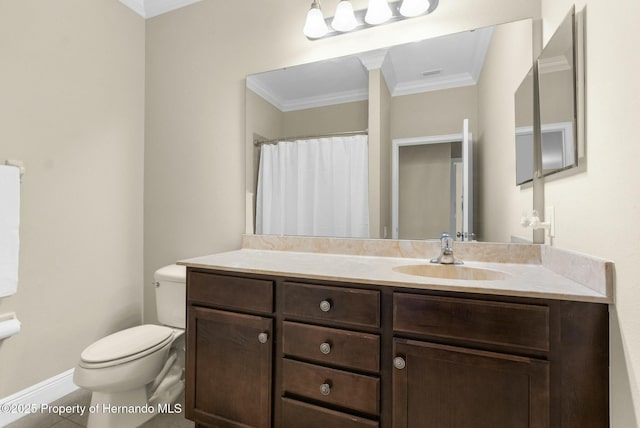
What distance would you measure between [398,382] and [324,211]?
97 cm

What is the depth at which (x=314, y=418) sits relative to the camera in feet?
3.73

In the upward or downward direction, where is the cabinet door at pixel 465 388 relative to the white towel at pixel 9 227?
downward

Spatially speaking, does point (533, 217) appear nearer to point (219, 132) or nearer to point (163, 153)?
point (219, 132)

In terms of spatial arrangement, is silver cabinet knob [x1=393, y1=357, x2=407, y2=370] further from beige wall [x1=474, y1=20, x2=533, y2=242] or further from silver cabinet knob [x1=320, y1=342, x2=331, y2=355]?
beige wall [x1=474, y1=20, x2=533, y2=242]

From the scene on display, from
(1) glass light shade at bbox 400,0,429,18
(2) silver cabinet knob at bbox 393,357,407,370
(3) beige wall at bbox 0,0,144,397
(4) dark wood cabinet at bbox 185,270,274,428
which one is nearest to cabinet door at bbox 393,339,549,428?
(2) silver cabinet knob at bbox 393,357,407,370

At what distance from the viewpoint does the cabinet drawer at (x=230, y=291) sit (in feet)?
4.08

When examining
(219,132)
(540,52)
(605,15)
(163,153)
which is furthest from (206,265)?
(540,52)

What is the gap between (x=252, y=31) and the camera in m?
1.94

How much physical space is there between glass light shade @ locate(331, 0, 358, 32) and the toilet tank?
66.7 inches

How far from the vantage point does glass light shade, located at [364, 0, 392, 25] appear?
156cm

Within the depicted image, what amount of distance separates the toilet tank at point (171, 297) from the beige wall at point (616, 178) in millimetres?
1910

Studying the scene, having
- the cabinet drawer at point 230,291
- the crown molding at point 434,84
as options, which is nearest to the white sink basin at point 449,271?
the cabinet drawer at point 230,291

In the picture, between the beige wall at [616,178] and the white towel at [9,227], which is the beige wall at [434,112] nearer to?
the beige wall at [616,178]

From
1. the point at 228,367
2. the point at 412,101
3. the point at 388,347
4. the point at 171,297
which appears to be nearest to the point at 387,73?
the point at 412,101
